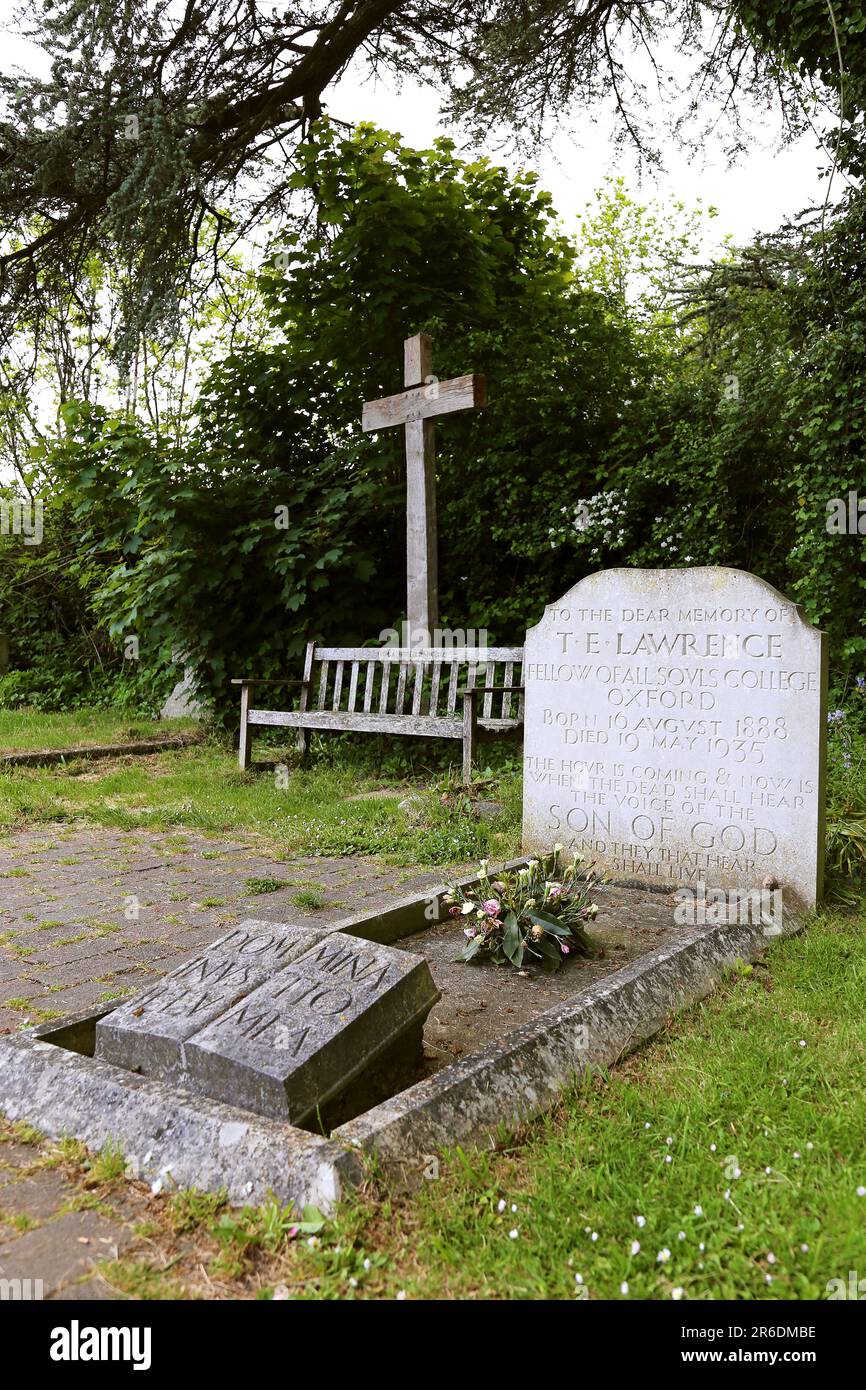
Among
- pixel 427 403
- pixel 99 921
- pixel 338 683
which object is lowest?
pixel 99 921

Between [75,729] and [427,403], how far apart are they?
5.87m

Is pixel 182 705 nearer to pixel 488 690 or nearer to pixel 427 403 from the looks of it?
pixel 427 403

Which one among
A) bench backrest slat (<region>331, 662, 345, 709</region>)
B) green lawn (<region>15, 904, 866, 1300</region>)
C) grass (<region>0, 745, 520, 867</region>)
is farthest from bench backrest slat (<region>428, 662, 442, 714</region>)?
green lawn (<region>15, 904, 866, 1300</region>)

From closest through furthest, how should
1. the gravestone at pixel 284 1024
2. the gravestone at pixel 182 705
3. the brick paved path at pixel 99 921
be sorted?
the brick paved path at pixel 99 921 → the gravestone at pixel 284 1024 → the gravestone at pixel 182 705

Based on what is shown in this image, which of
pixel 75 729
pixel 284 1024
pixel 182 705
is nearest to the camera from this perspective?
pixel 284 1024

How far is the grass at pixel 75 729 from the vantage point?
988 centimetres

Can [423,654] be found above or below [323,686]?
above

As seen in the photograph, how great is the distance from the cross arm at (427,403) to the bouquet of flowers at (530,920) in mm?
4647

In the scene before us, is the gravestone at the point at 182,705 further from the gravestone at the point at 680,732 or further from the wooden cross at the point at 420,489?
the gravestone at the point at 680,732

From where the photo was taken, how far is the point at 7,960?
384 cm

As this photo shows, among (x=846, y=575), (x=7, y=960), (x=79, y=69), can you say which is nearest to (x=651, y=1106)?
(x=7, y=960)

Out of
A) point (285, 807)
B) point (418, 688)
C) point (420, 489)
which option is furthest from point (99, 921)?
point (420, 489)

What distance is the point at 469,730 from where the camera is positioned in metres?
6.98

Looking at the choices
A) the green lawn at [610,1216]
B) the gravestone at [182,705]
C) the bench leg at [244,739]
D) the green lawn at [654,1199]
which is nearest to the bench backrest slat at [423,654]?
the bench leg at [244,739]
